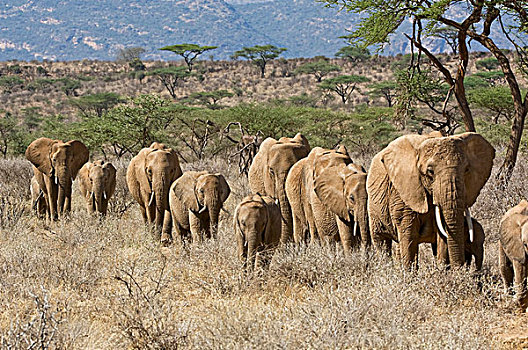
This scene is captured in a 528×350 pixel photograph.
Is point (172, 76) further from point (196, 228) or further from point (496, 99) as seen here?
point (196, 228)

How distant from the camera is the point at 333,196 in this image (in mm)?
7473

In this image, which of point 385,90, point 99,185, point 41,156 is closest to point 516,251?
point 99,185

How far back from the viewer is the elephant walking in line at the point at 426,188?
226 inches

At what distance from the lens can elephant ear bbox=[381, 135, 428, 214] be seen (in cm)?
603

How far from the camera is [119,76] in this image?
59969 mm

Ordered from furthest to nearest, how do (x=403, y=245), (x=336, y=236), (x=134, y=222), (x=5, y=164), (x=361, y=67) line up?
1. (x=361, y=67)
2. (x=5, y=164)
3. (x=134, y=222)
4. (x=336, y=236)
5. (x=403, y=245)

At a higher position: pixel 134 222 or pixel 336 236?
pixel 336 236

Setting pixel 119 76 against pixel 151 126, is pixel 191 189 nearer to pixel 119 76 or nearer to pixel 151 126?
pixel 151 126

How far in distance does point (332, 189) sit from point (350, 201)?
394mm

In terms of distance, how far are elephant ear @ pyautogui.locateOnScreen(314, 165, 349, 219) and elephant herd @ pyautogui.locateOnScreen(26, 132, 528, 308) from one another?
1cm

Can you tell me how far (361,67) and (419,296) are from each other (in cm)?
5310

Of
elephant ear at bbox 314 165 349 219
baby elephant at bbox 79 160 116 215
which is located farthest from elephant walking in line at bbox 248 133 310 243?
baby elephant at bbox 79 160 116 215

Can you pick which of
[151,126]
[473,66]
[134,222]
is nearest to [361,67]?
[473,66]

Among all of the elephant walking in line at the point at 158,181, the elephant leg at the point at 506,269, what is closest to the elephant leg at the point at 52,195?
the elephant walking in line at the point at 158,181
